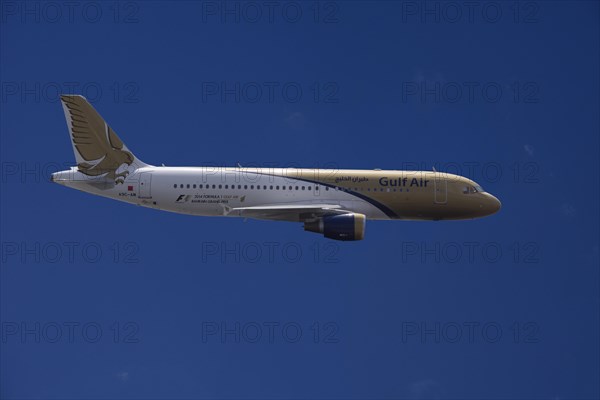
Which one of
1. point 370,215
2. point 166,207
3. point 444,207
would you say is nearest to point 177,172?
point 166,207

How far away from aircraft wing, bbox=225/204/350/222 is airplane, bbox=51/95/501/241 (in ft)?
0.22

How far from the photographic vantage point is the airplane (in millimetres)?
53719

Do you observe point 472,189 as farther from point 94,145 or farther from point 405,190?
point 94,145

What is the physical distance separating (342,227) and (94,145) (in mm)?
17813

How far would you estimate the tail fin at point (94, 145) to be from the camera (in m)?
54.3

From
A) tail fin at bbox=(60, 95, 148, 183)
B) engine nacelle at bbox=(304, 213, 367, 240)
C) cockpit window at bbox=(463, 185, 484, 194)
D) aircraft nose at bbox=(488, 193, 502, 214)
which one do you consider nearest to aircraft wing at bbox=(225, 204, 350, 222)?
engine nacelle at bbox=(304, 213, 367, 240)

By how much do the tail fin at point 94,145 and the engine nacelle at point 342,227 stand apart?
43.2 feet

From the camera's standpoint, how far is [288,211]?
52.1 m

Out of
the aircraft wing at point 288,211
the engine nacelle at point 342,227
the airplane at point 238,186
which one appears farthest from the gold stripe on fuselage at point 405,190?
the engine nacelle at point 342,227

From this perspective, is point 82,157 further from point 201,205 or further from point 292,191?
point 292,191

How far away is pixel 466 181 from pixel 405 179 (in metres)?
4.73

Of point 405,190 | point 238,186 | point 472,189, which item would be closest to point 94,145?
point 238,186

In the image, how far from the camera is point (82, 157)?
2142 inches

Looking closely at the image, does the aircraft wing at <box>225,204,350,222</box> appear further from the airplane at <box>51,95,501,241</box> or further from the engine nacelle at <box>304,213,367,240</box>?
the engine nacelle at <box>304,213,367,240</box>
